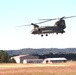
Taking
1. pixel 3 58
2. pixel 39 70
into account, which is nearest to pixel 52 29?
pixel 39 70

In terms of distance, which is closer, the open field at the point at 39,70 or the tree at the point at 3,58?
the open field at the point at 39,70

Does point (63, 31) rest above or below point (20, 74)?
above

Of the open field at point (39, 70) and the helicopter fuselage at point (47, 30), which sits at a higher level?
the helicopter fuselage at point (47, 30)

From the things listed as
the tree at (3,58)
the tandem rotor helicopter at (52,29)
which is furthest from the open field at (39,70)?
the tree at (3,58)

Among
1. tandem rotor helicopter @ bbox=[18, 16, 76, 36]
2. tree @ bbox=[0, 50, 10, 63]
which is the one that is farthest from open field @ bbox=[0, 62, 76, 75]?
tree @ bbox=[0, 50, 10, 63]

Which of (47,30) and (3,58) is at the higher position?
(47,30)

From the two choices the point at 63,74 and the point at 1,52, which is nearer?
the point at 63,74

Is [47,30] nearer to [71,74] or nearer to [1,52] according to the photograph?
[71,74]

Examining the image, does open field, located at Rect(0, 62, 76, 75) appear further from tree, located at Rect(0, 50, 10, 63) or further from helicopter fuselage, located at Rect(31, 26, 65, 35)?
tree, located at Rect(0, 50, 10, 63)

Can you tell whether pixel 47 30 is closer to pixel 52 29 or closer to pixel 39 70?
pixel 52 29

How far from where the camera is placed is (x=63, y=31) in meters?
69.8

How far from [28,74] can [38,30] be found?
18.4 meters

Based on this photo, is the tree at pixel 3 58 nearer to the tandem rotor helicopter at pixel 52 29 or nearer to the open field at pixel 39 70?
the open field at pixel 39 70

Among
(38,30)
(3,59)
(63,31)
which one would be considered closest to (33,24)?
(38,30)
